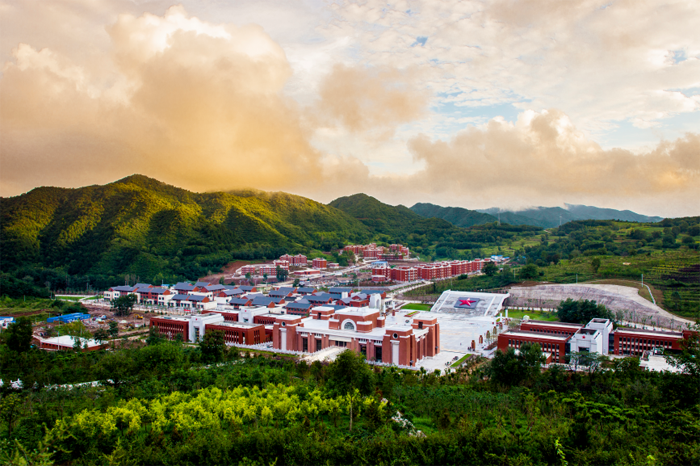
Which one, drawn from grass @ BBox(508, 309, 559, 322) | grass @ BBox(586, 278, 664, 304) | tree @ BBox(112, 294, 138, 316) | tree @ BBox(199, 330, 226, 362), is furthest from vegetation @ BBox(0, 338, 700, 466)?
tree @ BBox(112, 294, 138, 316)

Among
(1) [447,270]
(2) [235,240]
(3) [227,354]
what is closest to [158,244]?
(2) [235,240]

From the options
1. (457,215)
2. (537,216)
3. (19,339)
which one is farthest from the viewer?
(537,216)

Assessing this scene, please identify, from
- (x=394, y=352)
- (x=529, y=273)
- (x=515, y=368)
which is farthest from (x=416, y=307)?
(x=515, y=368)

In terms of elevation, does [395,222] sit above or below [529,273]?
above

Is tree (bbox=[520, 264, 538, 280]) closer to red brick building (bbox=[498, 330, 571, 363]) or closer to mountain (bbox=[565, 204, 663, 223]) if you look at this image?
red brick building (bbox=[498, 330, 571, 363])

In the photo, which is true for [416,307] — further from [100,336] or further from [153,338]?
[100,336]

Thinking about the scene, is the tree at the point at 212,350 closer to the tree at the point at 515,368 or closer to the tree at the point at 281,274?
the tree at the point at 515,368

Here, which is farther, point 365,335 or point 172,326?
point 172,326

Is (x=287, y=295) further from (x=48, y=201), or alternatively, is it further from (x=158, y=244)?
(x=48, y=201)
